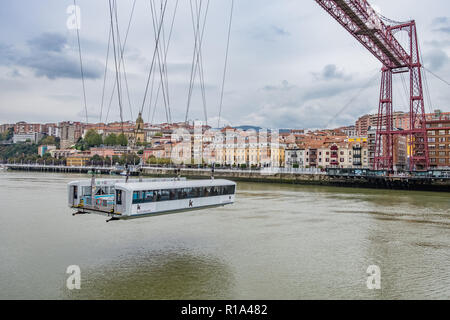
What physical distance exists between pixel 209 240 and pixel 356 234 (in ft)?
16.5

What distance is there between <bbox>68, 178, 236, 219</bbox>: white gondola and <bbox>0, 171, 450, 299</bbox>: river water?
1323 millimetres

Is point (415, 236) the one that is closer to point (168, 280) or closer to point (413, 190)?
point (168, 280)

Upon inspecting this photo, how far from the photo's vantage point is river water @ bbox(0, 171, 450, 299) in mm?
7617

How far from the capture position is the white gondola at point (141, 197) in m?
8.34

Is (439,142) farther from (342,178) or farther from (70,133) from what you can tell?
(70,133)

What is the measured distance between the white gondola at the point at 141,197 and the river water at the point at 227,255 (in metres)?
1.32

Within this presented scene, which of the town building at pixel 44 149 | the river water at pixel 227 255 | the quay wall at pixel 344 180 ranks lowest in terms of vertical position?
the river water at pixel 227 255

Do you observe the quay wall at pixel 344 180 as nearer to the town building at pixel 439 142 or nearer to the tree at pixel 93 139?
the town building at pixel 439 142

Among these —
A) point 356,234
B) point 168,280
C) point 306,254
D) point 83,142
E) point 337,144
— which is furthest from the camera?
point 83,142

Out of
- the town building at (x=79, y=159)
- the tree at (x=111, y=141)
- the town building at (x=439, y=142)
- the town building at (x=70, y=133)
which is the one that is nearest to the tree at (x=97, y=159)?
the town building at (x=79, y=159)

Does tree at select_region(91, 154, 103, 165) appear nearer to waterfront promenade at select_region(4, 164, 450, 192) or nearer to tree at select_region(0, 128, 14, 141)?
waterfront promenade at select_region(4, 164, 450, 192)

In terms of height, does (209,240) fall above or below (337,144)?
below
